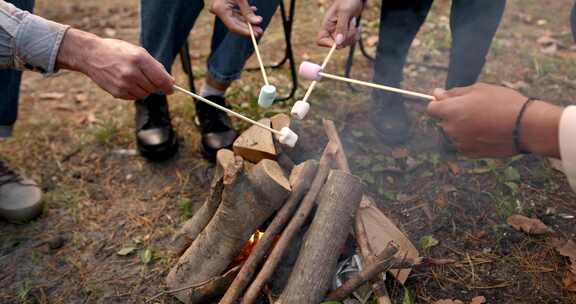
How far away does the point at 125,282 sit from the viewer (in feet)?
8.85

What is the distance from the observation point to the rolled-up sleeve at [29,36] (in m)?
2.11

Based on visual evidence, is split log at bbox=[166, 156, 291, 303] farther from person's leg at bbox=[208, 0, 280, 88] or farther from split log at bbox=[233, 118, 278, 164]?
person's leg at bbox=[208, 0, 280, 88]

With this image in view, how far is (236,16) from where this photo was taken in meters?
2.90

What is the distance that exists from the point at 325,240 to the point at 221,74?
166 centimetres

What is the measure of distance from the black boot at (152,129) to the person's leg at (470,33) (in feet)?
7.27

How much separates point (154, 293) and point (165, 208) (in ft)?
2.34

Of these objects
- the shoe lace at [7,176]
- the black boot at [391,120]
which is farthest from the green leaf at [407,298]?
the shoe lace at [7,176]

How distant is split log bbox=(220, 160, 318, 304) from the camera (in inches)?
87.7

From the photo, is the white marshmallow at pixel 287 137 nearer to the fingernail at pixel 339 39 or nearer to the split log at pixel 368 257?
the split log at pixel 368 257

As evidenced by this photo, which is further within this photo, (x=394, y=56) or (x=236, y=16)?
(x=394, y=56)

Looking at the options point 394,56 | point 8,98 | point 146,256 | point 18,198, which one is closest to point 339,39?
point 394,56

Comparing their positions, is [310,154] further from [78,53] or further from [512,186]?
[78,53]

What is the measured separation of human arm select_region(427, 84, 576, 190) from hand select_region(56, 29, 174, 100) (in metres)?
1.33

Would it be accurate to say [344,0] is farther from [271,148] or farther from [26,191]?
[26,191]
